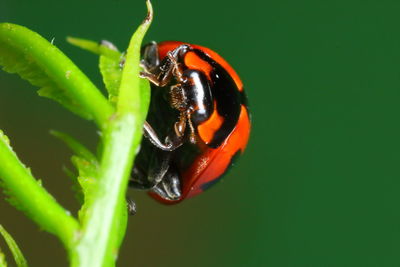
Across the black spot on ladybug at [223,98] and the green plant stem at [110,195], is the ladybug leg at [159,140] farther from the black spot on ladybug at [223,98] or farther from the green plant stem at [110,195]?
the green plant stem at [110,195]

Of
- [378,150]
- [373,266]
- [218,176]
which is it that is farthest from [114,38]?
[218,176]

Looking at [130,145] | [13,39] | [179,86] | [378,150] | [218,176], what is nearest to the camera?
[130,145]

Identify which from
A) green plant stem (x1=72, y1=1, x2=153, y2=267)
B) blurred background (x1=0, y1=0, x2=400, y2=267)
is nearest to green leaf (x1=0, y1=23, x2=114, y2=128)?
Result: green plant stem (x1=72, y1=1, x2=153, y2=267)

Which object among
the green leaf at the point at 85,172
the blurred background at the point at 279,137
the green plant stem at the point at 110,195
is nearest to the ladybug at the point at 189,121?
the green leaf at the point at 85,172

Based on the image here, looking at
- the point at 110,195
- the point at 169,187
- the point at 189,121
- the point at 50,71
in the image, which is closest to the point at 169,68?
the point at 189,121

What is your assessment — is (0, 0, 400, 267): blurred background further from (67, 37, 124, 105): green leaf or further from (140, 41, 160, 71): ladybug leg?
Result: (67, 37, 124, 105): green leaf

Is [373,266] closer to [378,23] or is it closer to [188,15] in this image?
[378,23]
